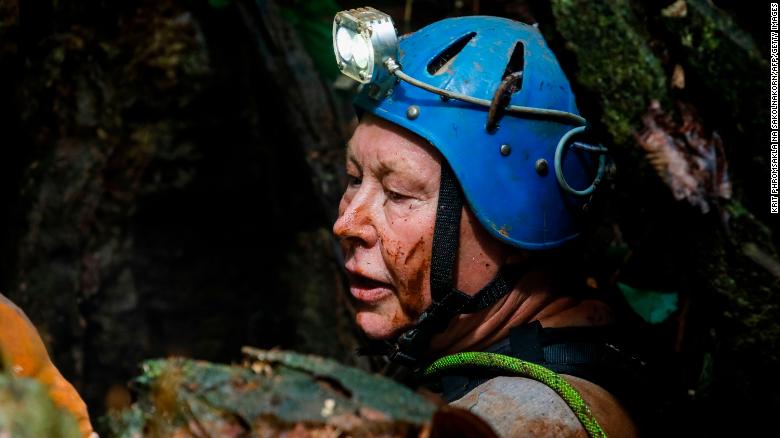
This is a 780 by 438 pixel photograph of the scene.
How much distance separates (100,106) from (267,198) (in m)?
1.44

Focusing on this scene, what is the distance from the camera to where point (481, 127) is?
3.03 m

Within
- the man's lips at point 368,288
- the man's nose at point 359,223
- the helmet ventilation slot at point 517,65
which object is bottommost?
the man's lips at point 368,288

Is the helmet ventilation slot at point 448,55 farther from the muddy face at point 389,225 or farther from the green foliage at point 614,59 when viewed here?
the green foliage at point 614,59

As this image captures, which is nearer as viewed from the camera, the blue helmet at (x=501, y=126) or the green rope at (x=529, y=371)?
the green rope at (x=529, y=371)

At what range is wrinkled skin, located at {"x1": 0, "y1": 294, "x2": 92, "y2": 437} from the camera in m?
1.86

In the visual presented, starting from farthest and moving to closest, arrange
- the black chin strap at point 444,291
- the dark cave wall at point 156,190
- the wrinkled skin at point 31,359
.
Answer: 1. the dark cave wall at point 156,190
2. the black chin strap at point 444,291
3. the wrinkled skin at point 31,359

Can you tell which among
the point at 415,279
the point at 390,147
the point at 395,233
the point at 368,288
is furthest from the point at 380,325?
the point at 390,147

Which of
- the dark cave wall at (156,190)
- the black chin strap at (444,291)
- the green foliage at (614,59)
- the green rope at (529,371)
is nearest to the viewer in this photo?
the green rope at (529,371)

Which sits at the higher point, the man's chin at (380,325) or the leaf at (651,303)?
the man's chin at (380,325)

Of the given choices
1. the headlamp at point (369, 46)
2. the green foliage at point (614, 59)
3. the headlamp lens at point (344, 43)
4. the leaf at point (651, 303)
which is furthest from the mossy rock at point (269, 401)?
the leaf at point (651, 303)

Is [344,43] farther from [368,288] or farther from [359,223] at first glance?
[368,288]

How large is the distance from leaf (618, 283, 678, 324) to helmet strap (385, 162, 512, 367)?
1.05 m

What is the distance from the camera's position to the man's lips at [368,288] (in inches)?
125

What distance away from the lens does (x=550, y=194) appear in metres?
3.12
